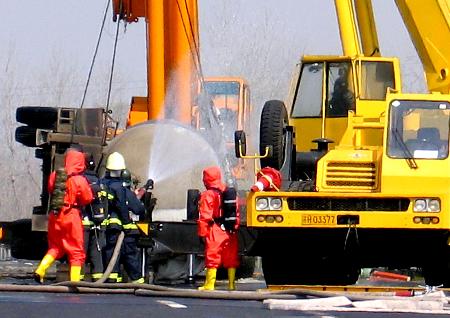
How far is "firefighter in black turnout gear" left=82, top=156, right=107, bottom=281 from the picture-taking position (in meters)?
18.9

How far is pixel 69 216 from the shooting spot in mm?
18172

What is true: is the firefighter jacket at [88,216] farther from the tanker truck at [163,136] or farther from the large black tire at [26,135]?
the large black tire at [26,135]

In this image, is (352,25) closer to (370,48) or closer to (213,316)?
(370,48)

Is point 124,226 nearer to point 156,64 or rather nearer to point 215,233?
point 215,233

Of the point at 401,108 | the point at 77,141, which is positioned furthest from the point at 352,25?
the point at 77,141

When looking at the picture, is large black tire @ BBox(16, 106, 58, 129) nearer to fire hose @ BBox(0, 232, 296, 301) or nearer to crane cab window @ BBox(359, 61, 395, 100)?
crane cab window @ BBox(359, 61, 395, 100)

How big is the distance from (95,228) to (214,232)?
66.1 inches

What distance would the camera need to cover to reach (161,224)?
824 inches

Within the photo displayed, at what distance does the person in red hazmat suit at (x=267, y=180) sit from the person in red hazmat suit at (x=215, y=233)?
1.38 m

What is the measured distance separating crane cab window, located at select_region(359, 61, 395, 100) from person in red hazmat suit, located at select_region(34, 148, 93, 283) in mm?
4180

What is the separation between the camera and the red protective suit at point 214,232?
18750mm

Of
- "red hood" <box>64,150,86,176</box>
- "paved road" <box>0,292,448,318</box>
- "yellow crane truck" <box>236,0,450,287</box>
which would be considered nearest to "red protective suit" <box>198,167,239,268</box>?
"yellow crane truck" <box>236,0,450,287</box>

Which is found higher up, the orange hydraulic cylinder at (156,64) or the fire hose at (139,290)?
the orange hydraulic cylinder at (156,64)

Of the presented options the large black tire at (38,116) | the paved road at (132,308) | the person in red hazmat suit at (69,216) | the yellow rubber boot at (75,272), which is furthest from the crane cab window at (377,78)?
the large black tire at (38,116)
